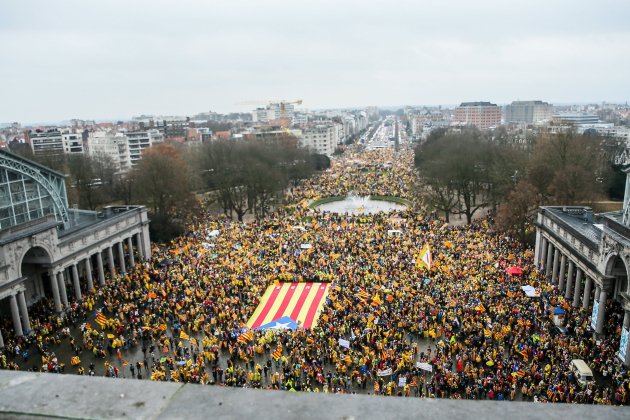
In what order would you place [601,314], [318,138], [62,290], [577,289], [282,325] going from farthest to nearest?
[318,138]
[62,290]
[577,289]
[282,325]
[601,314]

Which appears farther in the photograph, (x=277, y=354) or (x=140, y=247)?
(x=140, y=247)

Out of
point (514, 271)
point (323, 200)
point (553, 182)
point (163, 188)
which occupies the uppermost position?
point (553, 182)

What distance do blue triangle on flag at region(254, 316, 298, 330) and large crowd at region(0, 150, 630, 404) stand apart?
0.44 meters

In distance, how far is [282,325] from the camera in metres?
29.5

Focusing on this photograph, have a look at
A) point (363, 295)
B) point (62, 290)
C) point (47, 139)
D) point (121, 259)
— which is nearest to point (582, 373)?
point (363, 295)

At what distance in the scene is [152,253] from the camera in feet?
162

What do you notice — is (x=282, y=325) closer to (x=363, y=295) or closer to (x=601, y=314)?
(x=363, y=295)

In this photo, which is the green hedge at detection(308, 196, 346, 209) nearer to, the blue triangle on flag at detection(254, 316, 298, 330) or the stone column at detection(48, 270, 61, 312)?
the stone column at detection(48, 270, 61, 312)

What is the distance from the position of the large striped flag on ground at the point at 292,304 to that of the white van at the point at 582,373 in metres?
15.3

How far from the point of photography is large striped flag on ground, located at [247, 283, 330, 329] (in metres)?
32.0

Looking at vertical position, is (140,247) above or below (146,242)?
below

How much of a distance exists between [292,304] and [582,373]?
18838mm

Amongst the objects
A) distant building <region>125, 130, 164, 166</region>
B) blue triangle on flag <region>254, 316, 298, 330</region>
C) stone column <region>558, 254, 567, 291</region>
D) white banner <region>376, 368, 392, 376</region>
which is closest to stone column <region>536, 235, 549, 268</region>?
stone column <region>558, 254, 567, 291</region>

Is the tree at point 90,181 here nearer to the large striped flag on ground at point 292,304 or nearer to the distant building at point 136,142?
the large striped flag on ground at point 292,304
